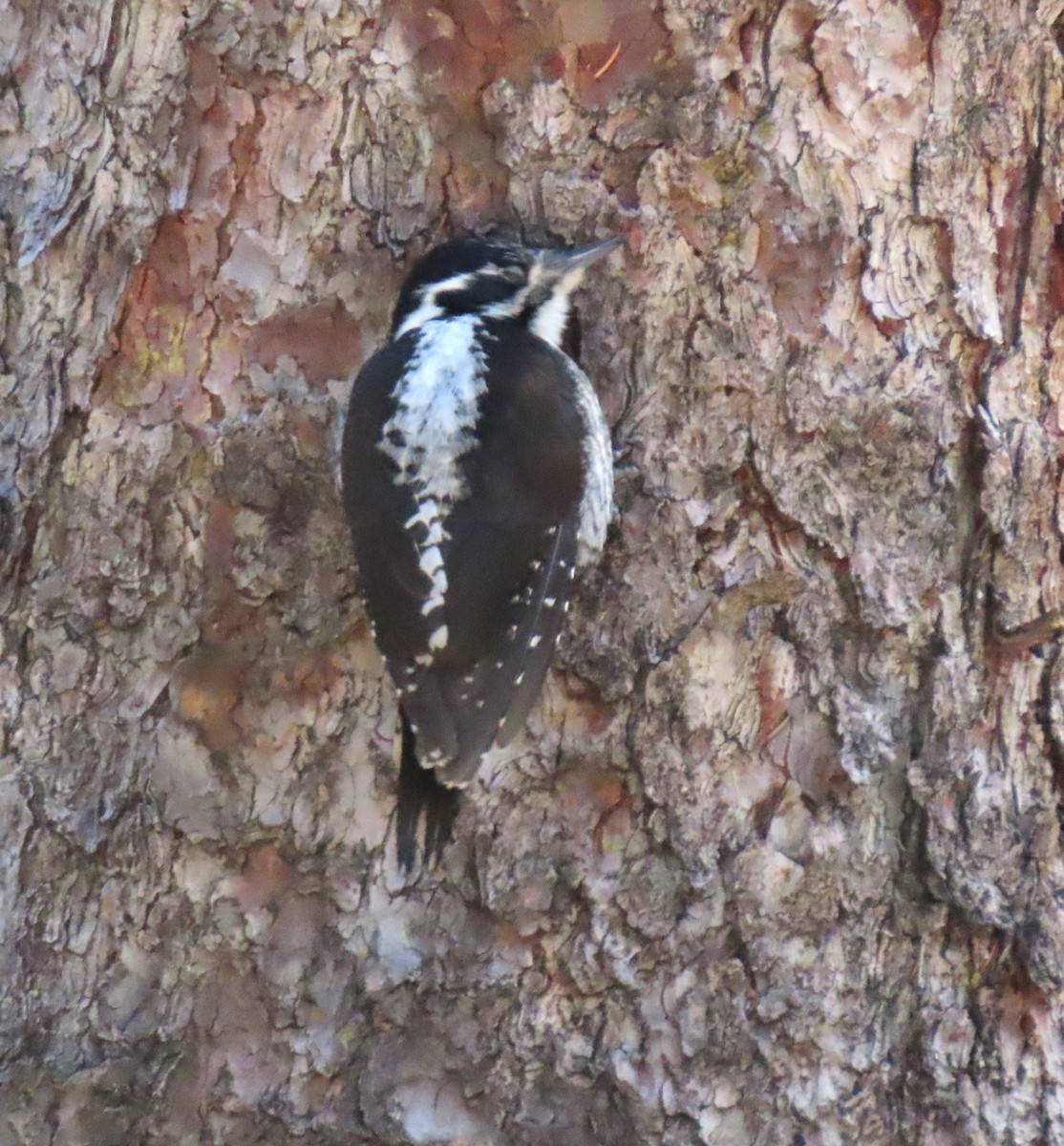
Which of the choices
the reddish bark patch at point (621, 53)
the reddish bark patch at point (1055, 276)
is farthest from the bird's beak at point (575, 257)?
the reddish bark patch at point (1055, 276)

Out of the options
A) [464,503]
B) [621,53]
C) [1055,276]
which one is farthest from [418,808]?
[1055,276]

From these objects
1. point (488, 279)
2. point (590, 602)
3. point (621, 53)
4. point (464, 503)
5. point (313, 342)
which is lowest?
point (590, 602)

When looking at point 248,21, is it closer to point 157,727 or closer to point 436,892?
point 157,727

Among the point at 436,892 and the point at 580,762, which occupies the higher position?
the point at 580,762

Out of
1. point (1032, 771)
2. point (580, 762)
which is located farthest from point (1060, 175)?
point (580, 762)

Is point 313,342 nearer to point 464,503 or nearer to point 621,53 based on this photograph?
point 464,503

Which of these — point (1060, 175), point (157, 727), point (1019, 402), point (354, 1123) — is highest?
point (1060, 175)

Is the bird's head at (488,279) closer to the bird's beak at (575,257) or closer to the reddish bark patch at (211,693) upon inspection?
Result: the bird's beak at (575,257)
